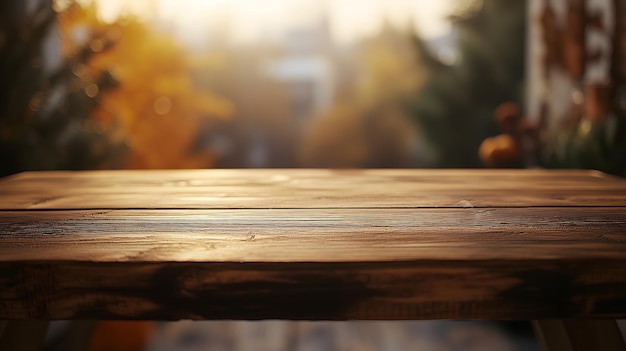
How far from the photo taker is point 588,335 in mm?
764

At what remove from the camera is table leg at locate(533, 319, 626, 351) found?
2.45 feet

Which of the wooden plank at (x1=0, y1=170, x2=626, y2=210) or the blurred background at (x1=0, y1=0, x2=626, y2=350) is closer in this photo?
the wooden plank at (x1=0, y1=170, x2=626, y2=210)

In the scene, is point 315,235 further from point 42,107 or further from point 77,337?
→ point 42,107

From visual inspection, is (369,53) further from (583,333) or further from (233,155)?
(583,333)

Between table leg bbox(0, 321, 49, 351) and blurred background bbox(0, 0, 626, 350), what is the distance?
0.98 metres

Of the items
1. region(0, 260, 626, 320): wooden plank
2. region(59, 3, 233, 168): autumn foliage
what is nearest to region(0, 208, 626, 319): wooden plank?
region(0, 260, 626, 320): wooden plank

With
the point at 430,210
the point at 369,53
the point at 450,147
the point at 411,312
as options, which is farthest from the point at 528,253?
the point at 369,53

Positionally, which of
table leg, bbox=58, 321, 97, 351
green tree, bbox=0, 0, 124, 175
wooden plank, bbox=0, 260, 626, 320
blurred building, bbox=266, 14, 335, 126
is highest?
wooden plank, bbox=0, 260, 626, 320

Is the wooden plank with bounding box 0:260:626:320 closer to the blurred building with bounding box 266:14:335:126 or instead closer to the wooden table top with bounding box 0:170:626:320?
the wooden table top with bounding box 0:170:626:320

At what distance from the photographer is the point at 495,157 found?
2.43m

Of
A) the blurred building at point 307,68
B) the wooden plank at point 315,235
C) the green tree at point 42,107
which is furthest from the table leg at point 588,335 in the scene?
the blurred building at point 307,68

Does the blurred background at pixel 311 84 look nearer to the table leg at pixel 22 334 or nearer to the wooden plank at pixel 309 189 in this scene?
the wooden plank at pixel 309 189

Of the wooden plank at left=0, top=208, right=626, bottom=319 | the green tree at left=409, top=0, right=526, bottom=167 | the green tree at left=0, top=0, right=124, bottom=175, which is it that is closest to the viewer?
the wooden plank at left=0, top=208, right=626, bottom=319

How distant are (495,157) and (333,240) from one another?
1950mm
